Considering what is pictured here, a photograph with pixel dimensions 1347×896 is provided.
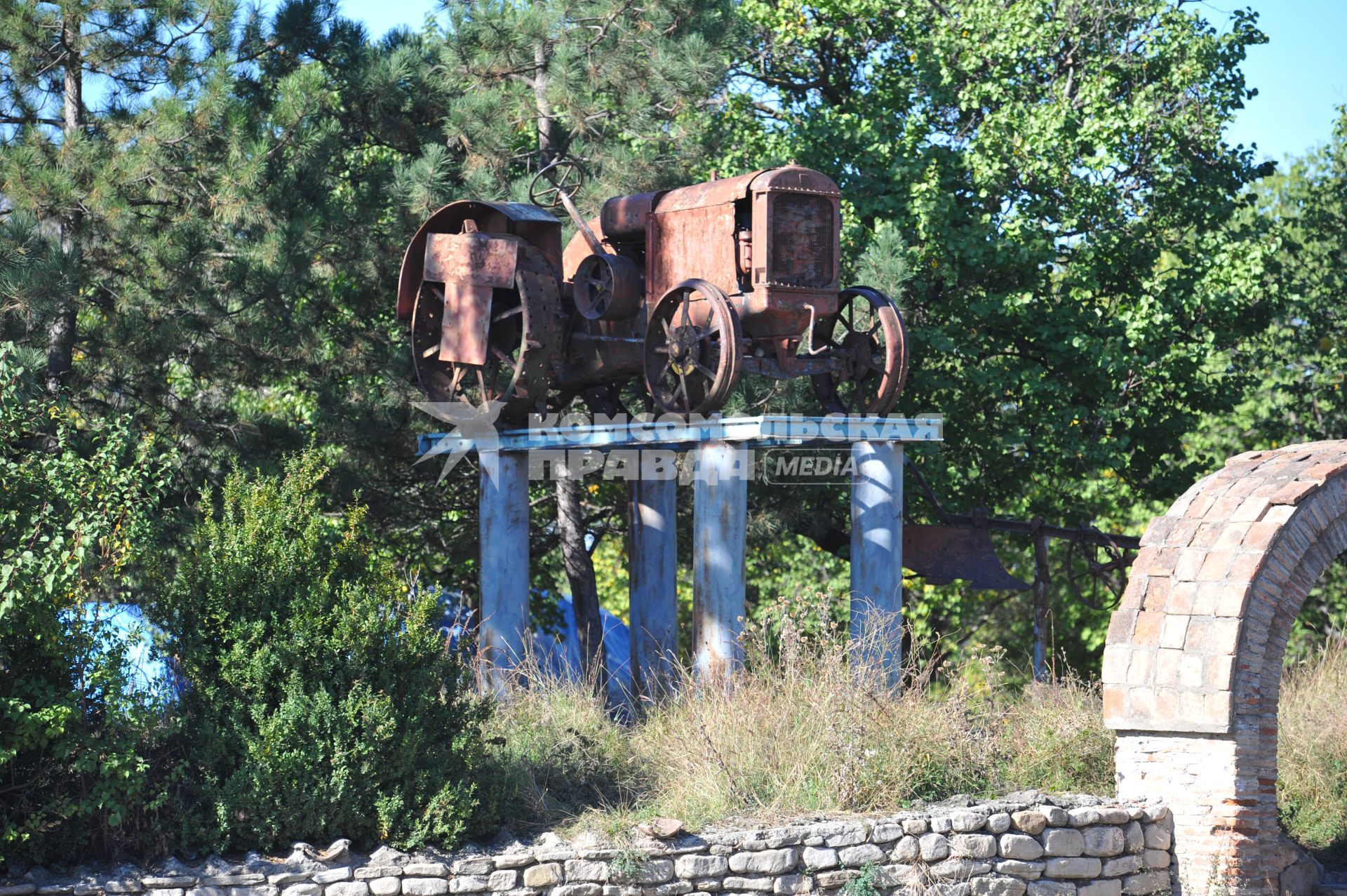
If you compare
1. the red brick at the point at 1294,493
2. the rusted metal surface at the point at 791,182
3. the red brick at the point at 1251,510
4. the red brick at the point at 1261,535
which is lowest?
the red brick at the point at 1261,535

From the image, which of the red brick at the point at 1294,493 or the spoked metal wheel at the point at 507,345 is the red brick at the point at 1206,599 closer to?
the red brick at the point at 1294,493

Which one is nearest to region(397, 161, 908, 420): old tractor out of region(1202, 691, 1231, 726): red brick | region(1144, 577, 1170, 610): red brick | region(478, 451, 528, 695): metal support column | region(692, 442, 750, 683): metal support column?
region(692, 442, 750, 683): metal support column

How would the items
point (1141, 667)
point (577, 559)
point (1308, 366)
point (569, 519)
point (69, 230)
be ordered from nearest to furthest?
point (1141, 667) < point (69, 230) < point (569, 519) < point (577, 559) < point (1308, 366)

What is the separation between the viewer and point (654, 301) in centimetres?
995

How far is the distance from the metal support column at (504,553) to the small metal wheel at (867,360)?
2.33 metres

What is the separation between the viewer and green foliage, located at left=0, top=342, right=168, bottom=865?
6703mm

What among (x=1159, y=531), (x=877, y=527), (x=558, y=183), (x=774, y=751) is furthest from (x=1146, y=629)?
(x=558, y=183)

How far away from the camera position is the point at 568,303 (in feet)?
34.3

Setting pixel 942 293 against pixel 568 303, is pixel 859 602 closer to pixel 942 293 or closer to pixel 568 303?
pixel 568 303

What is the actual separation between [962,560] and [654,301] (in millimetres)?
3047

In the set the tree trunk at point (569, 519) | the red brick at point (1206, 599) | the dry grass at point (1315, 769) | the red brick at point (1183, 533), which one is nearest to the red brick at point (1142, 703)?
the red brick at point (1206, 599)

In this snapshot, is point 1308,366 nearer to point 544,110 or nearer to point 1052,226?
point 1052,226

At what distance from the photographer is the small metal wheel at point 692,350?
8.95 meters

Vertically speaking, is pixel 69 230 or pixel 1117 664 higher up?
pixel 69 230
